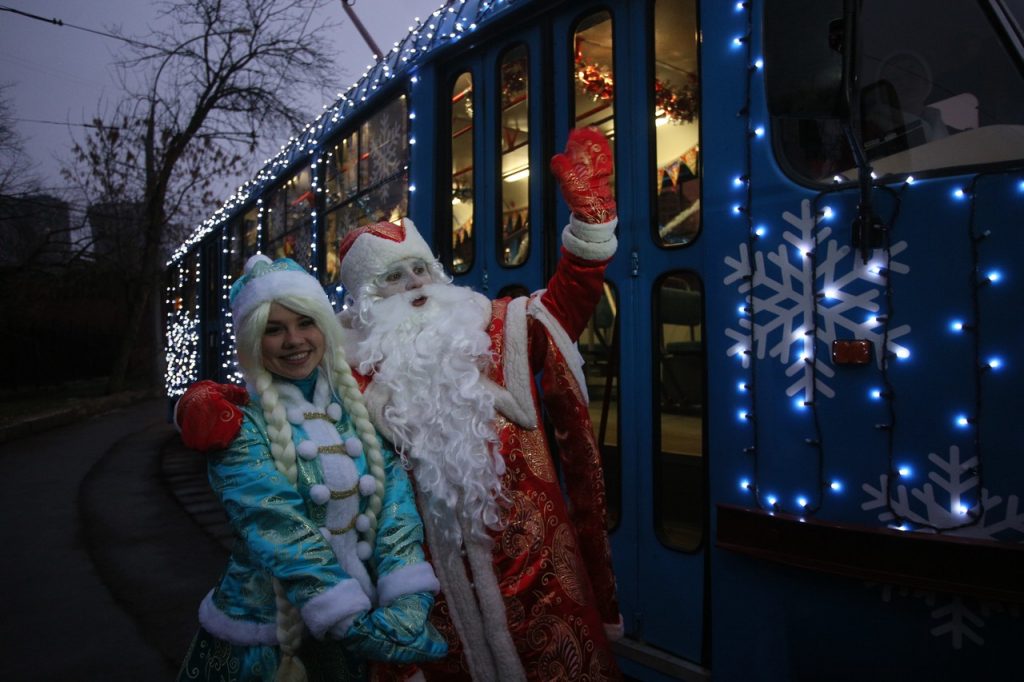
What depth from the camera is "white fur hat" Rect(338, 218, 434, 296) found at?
7.77 ft

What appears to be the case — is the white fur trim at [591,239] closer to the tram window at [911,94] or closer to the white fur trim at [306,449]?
the tram window at [911,94]

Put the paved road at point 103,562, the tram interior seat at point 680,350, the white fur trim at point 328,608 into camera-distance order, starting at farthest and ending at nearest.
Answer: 1. the paved road at point 103,562
2. the tram interior seat at point 680,350
3. the white fur trim at point 328,608

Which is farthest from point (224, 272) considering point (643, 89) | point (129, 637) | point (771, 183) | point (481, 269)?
point (771, 183)

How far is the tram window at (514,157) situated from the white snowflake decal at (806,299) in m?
1.25

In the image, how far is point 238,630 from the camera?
5.79 ft

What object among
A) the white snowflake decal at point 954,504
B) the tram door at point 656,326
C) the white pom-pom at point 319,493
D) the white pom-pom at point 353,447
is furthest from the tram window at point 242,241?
the white snowflake decal at point 954,504

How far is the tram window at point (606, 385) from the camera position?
292 cm

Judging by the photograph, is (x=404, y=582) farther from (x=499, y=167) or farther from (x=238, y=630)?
(x=499, y=167)

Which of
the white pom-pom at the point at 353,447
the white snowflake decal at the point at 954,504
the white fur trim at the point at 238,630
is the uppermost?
the white pom-pom at the point at 353,447

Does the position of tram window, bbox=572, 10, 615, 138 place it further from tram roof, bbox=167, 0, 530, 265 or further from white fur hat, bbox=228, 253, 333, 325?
white fur hat, bbox=228, 253, 333, 325

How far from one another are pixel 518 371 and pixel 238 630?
1050 mm

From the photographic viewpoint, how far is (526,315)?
2.26 m

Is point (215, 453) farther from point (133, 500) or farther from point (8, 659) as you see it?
point (133, 500)

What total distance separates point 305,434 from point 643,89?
188 cm
